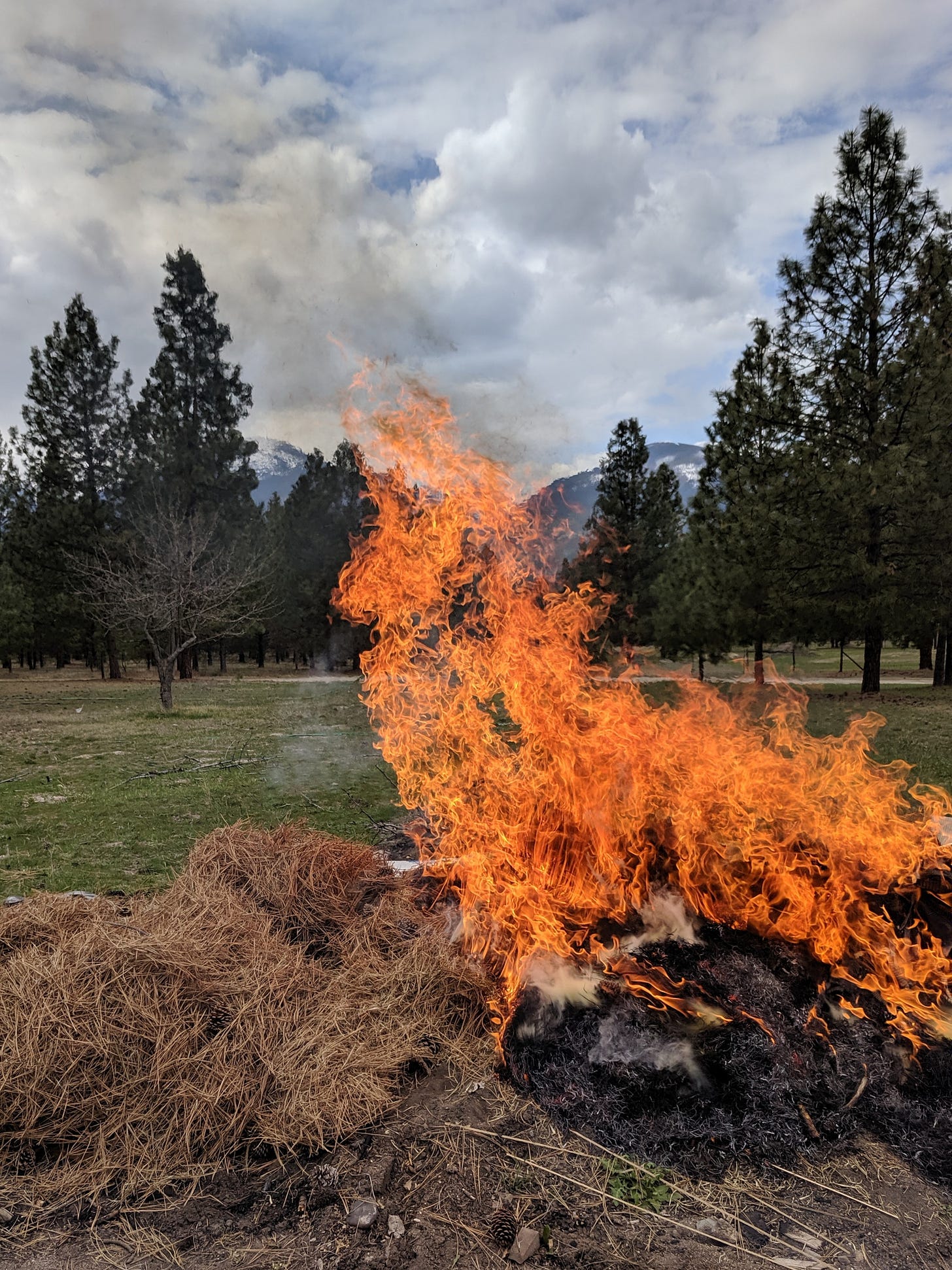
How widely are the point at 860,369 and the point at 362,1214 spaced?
20021 millimetres

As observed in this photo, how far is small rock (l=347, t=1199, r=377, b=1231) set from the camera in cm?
268

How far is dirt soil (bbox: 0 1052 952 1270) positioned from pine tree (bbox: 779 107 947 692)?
16026mm

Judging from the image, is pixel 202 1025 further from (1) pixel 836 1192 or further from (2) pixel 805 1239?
(1) pixel 836 1192

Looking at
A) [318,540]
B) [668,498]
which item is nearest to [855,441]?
[668,498]

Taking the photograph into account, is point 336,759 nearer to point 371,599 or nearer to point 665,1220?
point 371,599

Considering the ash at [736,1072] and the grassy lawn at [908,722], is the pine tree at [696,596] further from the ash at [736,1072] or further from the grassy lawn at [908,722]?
the ash at [736,1072]

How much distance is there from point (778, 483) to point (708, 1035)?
16.6 metres

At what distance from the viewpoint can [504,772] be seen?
204 inches

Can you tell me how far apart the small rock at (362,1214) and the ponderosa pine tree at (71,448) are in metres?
29.8

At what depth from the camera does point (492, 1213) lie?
2.73 metres

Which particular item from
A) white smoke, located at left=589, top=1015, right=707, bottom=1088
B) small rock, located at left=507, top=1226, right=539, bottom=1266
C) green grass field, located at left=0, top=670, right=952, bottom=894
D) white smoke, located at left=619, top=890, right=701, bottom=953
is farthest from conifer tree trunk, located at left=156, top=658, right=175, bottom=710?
small rock, located at left=507, top=1226, right=539, bottom=1266

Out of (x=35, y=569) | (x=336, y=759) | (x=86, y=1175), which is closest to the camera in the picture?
(x=86, y=1175)

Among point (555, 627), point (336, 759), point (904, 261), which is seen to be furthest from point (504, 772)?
point (904, 261)

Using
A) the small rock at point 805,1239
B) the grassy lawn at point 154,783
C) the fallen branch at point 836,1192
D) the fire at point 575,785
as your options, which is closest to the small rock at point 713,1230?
the small rock at point 805,1239
